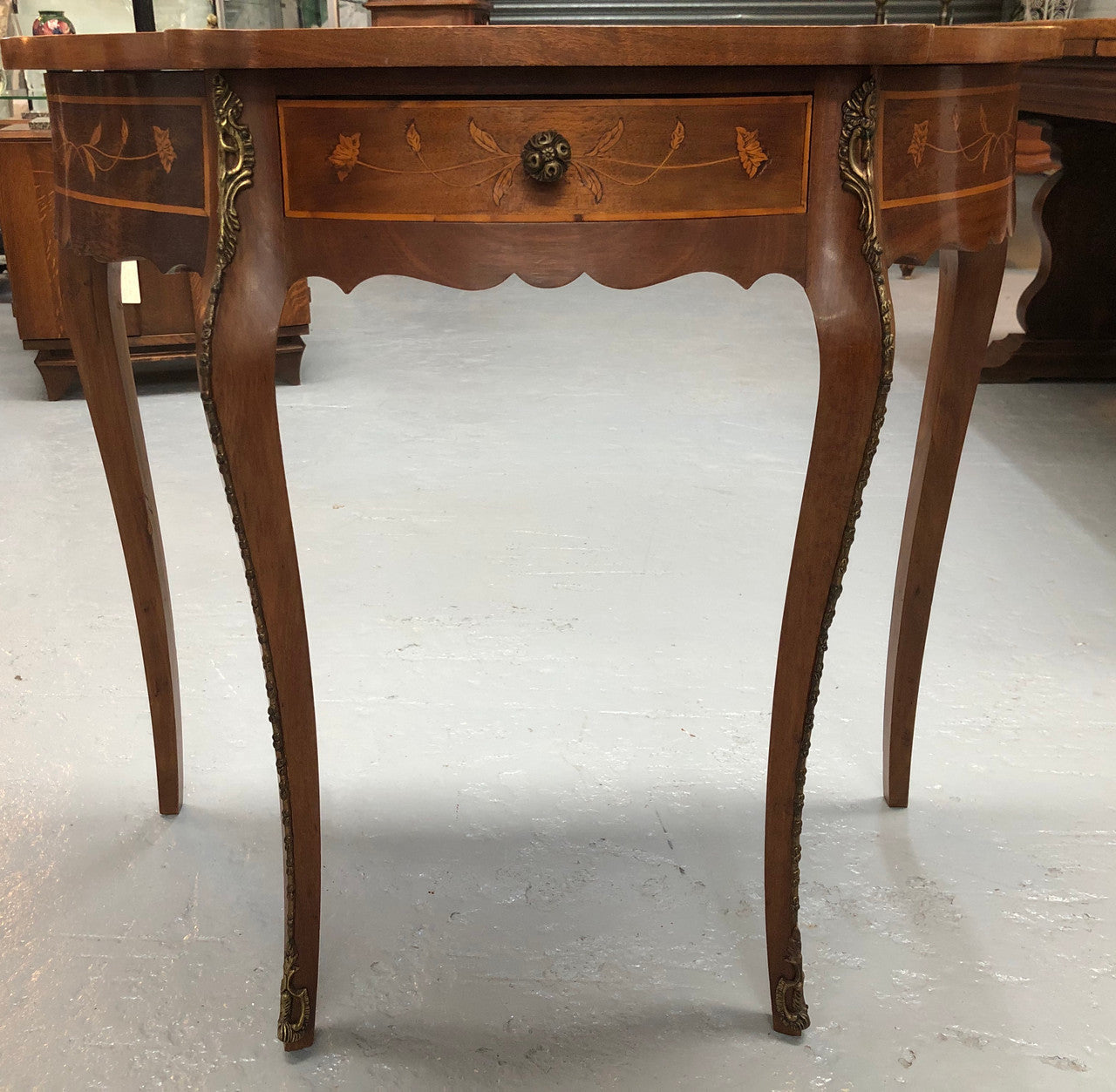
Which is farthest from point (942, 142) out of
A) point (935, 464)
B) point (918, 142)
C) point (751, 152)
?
point (935, 464)

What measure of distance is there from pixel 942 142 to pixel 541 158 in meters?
0.33

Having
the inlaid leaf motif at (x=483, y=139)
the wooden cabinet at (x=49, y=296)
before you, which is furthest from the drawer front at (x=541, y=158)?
the wooden cabinet at (x=49, y=296)

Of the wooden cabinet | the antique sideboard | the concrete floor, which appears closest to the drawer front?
the concrete floor

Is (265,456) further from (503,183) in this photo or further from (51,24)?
(51,24)

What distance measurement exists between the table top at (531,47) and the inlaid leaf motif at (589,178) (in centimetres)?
7

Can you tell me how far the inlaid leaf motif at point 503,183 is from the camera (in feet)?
2.77

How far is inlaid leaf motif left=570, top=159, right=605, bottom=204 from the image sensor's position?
0.84 m

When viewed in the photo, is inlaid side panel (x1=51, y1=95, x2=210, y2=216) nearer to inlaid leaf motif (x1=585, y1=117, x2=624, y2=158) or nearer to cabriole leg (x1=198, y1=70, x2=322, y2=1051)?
cabriole leg (x1=198, y1=70, x2=322, y2=1051)

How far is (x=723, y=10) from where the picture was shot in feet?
20.5

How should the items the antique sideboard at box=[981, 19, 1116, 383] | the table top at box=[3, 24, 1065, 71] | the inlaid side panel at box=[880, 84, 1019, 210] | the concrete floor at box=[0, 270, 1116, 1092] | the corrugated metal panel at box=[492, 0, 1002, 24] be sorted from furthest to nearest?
the corrugated metal panel at box=[492, 0, 1002, 24] < the antique sideboard at box=[981, 19, 1116, 383] < the concrete floor at box=[0, 270, 1116, 1092] < the inlaid side panel at box=[880, 84, 1019, 210] < the table top at box=[3, 24, 1065, 71]

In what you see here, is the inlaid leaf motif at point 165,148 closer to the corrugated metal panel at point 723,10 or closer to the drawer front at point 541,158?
the drawer front at point 541,158

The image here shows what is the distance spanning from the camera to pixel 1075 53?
2299 millimetres

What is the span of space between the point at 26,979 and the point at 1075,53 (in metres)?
2.37

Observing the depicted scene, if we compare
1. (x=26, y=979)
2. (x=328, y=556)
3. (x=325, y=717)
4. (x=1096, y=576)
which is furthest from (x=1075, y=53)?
(x=26, y=979)
